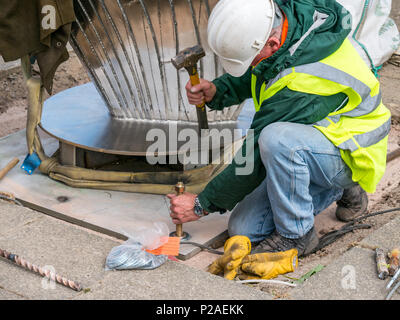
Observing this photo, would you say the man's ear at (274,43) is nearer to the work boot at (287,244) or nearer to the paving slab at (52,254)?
the work boot at (287,244)

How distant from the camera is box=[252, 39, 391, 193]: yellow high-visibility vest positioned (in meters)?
2.29

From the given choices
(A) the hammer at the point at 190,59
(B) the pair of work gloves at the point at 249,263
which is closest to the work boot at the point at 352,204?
(B) the pair of work gloves at the point at 249,263

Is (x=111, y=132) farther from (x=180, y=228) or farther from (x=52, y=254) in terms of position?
(x=52, y=254)

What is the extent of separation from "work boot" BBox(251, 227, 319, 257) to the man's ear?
87 cm

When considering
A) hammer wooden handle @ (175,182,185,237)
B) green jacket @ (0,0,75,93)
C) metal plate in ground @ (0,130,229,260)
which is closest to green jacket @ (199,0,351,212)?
hammer wooden handle @ (175,182,185,237)

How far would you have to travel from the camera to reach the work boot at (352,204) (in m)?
2.89

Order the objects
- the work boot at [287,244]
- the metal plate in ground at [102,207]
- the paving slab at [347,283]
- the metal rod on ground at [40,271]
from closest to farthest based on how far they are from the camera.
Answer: the paving slab at [347,283]
the metal rod on ground at [40,271]
the work boot at [287,244]
the metal plate in ground at [102,207]

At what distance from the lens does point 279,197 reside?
94.3 inches

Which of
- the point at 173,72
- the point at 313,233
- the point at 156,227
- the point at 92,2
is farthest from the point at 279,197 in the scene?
the point at 92,2

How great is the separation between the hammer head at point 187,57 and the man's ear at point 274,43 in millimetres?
520

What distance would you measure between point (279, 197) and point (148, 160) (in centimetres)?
116

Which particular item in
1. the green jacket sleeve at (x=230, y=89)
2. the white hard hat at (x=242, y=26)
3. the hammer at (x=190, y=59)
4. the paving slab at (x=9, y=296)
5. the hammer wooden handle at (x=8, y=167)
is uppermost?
the white hard hat at (x=242, y=26)

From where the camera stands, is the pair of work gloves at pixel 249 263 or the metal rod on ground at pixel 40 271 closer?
the metal rod on ground at pixel 40 271
